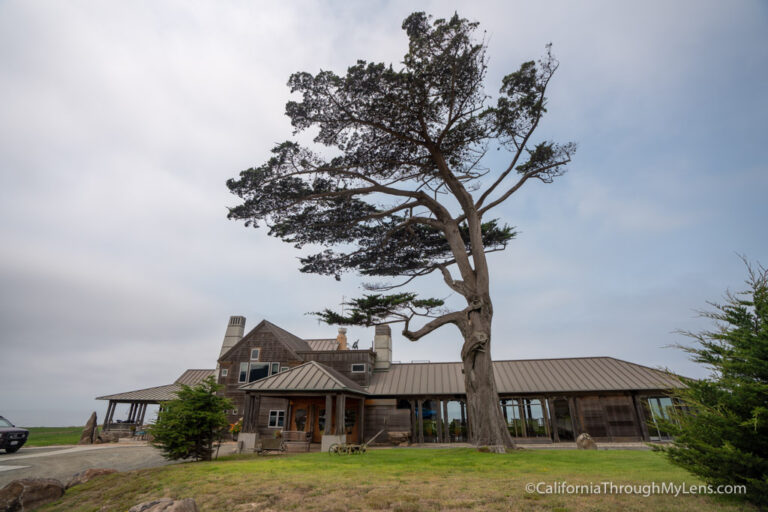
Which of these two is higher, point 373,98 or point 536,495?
point 373,98

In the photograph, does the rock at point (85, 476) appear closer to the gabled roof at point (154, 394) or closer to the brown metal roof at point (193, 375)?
the gabled roof at point (154, 394)

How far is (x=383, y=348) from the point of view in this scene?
25719mm

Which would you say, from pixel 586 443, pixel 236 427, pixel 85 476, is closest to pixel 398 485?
pixel 85 476

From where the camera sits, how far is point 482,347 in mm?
13391

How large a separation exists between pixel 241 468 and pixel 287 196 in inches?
362

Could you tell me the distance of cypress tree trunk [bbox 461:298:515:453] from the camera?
12.4m

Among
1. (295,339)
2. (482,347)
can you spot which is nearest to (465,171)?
(482,347)

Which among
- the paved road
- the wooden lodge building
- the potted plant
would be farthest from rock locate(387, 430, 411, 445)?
the paved road

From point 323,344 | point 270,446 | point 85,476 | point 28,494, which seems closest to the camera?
point 28,494

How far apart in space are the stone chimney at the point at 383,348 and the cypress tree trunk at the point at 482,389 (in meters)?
12.3

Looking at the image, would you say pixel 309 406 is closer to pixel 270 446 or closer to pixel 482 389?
pixel 270 446

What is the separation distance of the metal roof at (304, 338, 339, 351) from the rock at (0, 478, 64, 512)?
70.1 ft

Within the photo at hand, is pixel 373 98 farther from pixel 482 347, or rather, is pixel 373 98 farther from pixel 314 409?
pixel 314 409

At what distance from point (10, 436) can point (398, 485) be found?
749 inches
